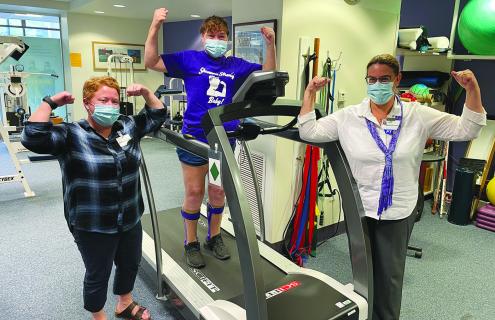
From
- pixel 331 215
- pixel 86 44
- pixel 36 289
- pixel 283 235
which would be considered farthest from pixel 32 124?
pixel 86 44

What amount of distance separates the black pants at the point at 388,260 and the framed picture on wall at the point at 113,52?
8454mm

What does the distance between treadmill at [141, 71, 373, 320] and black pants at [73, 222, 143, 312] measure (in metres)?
0.29

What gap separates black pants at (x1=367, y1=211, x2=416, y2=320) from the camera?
2.04 metres

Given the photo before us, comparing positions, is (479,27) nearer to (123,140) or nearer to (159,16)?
(159,16)

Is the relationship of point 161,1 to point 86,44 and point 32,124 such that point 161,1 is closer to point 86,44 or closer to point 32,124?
point 86,44

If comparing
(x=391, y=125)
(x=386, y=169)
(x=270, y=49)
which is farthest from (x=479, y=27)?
(x=386, y=169)

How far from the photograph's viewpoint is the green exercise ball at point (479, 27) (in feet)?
11.9

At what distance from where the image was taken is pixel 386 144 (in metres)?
1.95

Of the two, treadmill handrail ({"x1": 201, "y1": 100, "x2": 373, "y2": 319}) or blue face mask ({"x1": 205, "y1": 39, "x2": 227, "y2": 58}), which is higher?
blue face mask ({"x1": 205, "y1": 39, "x2": 227, "y2": 58})

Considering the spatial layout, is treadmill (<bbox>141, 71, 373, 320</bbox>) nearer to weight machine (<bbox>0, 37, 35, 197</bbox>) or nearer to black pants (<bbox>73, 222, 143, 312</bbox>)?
black pants (<bbox>73, 222, 143, 312</bbox>)

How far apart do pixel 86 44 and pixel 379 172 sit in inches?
336

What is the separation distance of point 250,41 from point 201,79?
116cm

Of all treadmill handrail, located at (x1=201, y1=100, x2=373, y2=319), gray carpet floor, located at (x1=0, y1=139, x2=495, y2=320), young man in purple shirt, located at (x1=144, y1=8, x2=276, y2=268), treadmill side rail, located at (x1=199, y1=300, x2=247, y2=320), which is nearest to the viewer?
treadmill handrail, located at (x1=201, y1=100, x2=373, y2=319)

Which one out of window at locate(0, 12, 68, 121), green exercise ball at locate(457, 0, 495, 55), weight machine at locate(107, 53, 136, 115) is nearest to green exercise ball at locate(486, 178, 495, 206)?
green exercise ball at locate(457, 0, 495, 55)
